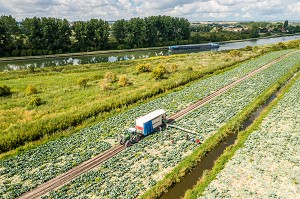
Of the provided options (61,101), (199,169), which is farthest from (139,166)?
(61,101)

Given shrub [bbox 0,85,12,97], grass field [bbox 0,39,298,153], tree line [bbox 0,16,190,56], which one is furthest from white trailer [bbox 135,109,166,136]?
tree line [bbox 0,16,190,56]

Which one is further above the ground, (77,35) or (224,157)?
(77,35)

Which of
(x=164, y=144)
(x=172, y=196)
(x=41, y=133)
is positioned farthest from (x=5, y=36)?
(x=172, y=196)

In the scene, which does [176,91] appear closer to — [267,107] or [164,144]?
[267,107]

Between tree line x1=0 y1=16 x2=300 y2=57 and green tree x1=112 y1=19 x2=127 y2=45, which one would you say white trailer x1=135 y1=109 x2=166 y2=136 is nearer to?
tree line x1=0 y1=16 x2=300 y2=57

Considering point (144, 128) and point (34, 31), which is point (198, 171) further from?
point (34, 31)

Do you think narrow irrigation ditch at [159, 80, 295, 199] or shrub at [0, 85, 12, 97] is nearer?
narrow irrigation ditch at [159, 80, 295, 199]
